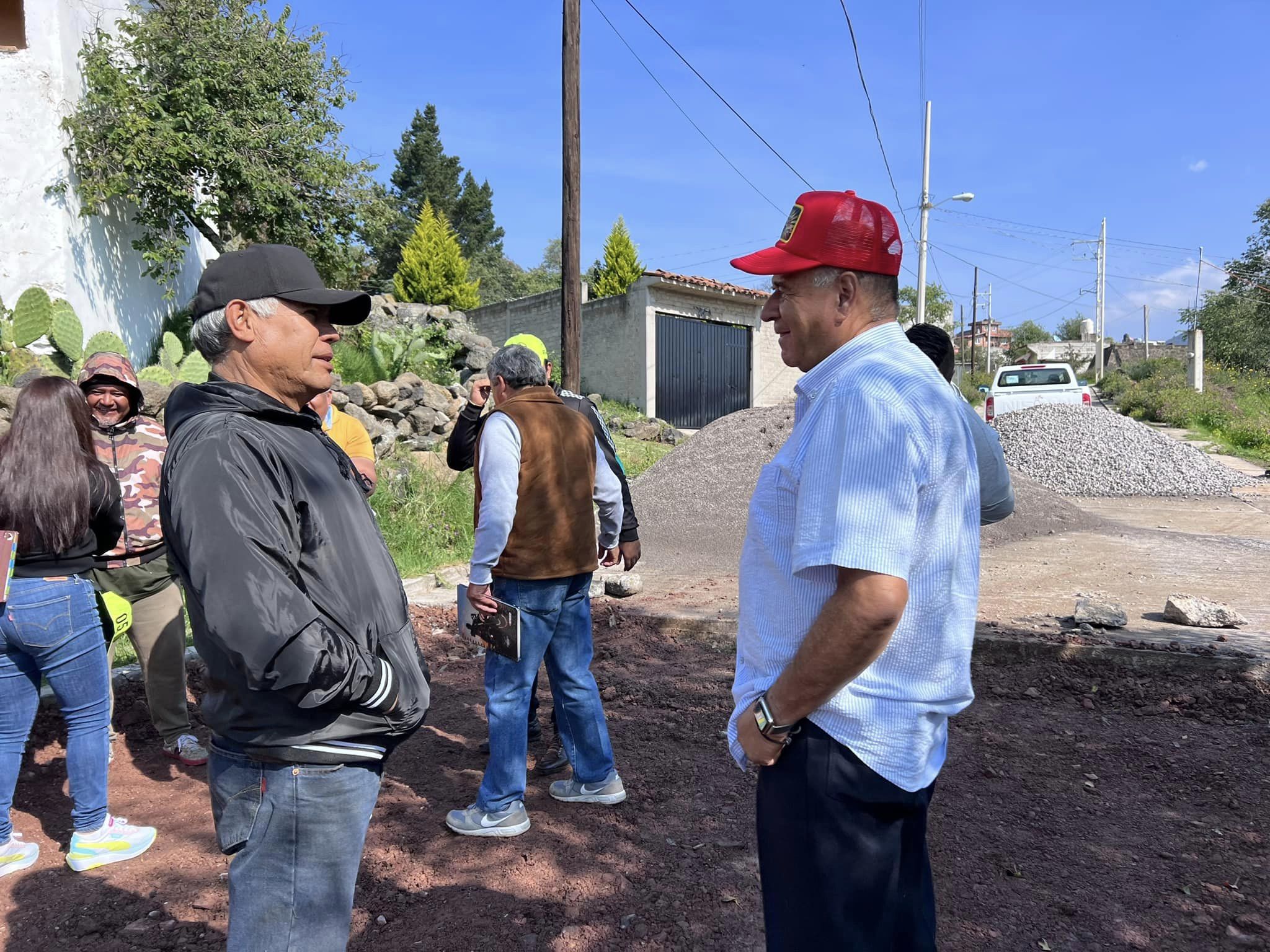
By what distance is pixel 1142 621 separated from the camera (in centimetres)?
579

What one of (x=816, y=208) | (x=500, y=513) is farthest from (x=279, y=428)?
(x=500, y=513)

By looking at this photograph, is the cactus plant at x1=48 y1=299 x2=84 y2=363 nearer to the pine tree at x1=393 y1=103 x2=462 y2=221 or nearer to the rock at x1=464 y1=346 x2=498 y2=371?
the rock at x1=464 y1=346 x2=498 y2=371

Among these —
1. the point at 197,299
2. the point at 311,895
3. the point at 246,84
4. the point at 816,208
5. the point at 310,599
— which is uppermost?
the point at 246,84

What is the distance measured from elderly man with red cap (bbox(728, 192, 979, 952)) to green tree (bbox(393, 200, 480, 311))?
2628 centimetres

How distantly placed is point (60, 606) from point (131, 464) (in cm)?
102

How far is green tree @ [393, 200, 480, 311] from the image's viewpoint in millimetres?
27125

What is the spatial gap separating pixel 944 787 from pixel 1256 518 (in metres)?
9.59

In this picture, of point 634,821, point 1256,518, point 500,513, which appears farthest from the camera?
point 1256,518

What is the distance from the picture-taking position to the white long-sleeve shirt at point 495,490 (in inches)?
128

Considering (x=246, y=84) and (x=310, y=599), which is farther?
(x=246, y=84)

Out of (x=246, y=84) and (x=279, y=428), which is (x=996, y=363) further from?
(x=279, y=428)

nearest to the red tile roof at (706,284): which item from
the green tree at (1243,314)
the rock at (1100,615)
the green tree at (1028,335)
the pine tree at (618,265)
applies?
the pine tree at (618,265)

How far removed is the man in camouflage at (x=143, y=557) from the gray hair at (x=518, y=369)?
5.51 feet

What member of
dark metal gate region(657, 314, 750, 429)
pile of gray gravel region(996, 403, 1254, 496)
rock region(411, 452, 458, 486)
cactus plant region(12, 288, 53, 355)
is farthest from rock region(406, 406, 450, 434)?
pile of gray gravel region(996, 403, 1254, 496)
